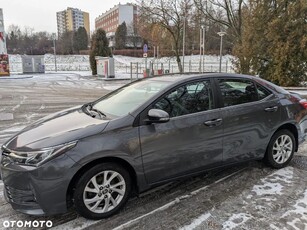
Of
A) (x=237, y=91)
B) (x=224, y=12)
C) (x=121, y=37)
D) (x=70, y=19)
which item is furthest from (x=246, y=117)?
(x=70, y=19)

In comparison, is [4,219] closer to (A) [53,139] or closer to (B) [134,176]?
(A) [53,139]

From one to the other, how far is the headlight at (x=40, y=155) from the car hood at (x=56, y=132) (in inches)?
1.9

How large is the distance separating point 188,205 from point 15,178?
73.9 inches

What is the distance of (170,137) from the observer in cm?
337

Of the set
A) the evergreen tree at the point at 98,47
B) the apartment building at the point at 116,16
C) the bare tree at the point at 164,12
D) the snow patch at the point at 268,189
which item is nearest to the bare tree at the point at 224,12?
the bare tree at the point at 164,12

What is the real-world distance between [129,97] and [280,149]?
2.43m

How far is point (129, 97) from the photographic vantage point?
390cm

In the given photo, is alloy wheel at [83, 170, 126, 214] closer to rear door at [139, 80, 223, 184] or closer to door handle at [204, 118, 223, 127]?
rear door at [139, 80, 223, 184]

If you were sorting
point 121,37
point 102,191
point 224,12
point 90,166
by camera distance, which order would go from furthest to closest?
point 121,37, point 224,12, point 102,191, point 90,166

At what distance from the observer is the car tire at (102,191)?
2.98 metres

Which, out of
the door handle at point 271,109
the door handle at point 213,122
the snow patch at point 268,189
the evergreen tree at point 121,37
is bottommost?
the snow patch at point 268,189

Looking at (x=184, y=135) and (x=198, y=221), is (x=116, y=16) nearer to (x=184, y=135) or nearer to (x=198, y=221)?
(x=184, y=135)

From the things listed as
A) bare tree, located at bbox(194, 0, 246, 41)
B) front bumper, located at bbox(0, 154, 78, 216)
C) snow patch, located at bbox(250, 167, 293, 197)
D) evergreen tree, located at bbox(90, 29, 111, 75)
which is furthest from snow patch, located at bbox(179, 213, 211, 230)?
evergreen tree, located at bbox(90, 29, 111, 75)

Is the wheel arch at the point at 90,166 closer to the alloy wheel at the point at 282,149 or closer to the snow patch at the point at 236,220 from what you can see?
the snow patch at the point at 236,220
